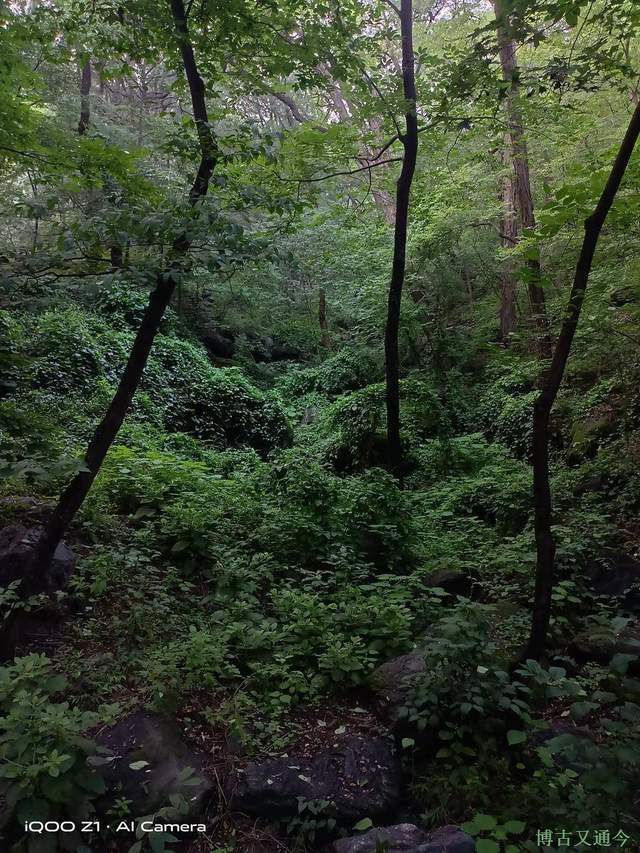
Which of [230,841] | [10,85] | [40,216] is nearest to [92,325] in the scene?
[10,85]

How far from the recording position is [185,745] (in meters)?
3.30

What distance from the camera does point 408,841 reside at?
274 centimetres

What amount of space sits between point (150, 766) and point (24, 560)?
6.84 ft

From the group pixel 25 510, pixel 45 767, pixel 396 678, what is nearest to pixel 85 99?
pixel 25 510

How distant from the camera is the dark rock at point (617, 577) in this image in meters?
4.89

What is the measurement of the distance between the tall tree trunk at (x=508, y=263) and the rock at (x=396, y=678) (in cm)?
974

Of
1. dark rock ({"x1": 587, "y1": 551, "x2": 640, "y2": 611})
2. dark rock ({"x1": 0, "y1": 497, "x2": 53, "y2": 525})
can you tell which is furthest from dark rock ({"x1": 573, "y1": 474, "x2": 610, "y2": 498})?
dark rock ({"x1": 0, "y1": 497, "x2": 53, "y2": 525})

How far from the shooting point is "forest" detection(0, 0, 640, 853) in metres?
2.85

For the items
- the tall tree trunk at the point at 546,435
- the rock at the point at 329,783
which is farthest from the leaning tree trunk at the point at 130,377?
the tall tree trunk at the point at 546,435

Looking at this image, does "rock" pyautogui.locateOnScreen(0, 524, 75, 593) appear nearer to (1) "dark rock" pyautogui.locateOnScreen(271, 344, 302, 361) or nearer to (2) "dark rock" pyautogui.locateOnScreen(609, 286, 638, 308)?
(2) "dark rock" pyautogui.locateOnScreen(609, 286, 638, 308)

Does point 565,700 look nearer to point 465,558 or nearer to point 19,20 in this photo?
point 465,558

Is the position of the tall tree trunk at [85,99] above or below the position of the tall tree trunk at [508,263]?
above

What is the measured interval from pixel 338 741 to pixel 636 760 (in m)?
1.95

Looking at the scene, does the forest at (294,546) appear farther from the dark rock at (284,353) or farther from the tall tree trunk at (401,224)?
the dark rock at (284,353)
